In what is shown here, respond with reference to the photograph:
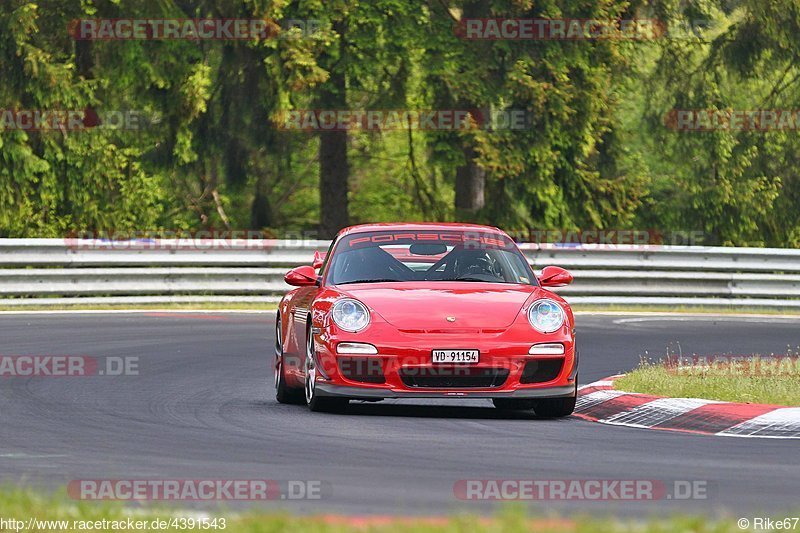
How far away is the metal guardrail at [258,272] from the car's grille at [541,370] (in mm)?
13002

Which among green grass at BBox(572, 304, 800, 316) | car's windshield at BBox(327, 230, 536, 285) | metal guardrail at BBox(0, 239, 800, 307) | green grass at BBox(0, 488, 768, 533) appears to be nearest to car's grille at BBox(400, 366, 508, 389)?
car's windshield at BBox(327, 230, 536, 285)

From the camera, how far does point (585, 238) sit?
32469 mm

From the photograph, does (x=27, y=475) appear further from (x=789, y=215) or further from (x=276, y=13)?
(x=789, y=215)

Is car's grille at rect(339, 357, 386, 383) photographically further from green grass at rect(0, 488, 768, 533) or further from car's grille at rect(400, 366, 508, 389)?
green grass at rect(0, 488, 768, 533)

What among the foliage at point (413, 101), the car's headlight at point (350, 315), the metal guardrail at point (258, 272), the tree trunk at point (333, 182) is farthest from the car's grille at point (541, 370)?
the tree trunk at point (333, 182)

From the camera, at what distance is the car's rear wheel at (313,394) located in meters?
11.5

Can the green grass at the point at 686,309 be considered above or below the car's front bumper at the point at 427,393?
below

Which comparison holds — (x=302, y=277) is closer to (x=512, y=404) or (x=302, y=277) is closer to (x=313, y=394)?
(x=313, y=394)

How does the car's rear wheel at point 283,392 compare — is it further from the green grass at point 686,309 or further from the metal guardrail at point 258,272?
the green grass at point 686,309

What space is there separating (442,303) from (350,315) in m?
0.65

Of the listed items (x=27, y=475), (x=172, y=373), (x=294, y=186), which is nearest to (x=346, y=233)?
(x=172, y=373)

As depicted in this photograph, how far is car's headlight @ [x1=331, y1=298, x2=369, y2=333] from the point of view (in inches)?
445

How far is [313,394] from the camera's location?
37.7 ft

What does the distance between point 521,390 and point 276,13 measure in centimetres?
1847
